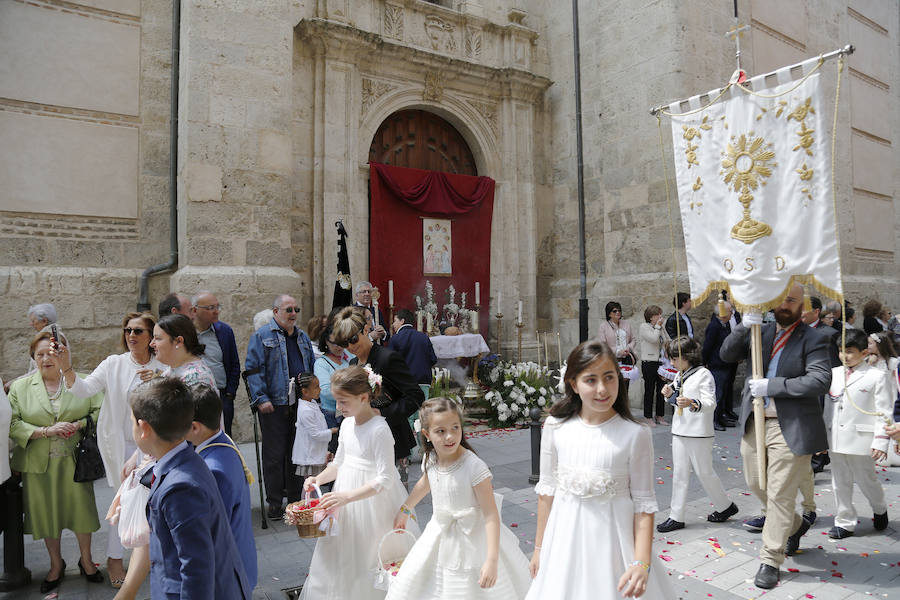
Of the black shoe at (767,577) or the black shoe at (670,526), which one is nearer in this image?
the black shoe at (767,577)

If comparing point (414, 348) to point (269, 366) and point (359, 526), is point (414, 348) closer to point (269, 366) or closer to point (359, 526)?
point (269, 366)

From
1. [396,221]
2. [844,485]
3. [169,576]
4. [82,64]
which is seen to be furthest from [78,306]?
[844,485]

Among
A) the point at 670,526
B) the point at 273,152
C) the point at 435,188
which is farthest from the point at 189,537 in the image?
the point at 435,188

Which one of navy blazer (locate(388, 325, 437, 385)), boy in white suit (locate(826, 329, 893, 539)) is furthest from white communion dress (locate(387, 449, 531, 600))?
boy in white suit (locate(826, 329, 893, 539))

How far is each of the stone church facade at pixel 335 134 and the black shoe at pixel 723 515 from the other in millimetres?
5100

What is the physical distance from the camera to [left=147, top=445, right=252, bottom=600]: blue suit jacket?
6.33ft

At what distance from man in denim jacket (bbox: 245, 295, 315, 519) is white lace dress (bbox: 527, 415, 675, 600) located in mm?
3142

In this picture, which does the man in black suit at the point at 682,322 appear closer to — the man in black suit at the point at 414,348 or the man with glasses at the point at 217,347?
the man in black suit at the point at 414,348

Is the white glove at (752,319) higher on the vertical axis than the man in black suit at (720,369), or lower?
higher

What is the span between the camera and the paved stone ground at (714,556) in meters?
3.63

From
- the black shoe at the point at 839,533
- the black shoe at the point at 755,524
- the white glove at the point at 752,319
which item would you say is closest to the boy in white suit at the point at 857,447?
the black shoe at the point at 839,533

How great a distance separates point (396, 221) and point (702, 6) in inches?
244

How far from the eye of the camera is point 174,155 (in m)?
7.89

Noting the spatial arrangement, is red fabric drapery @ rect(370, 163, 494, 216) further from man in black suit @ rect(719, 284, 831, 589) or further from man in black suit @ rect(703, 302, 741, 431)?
man in black suit @ rect(719, 284, 831, 589)
